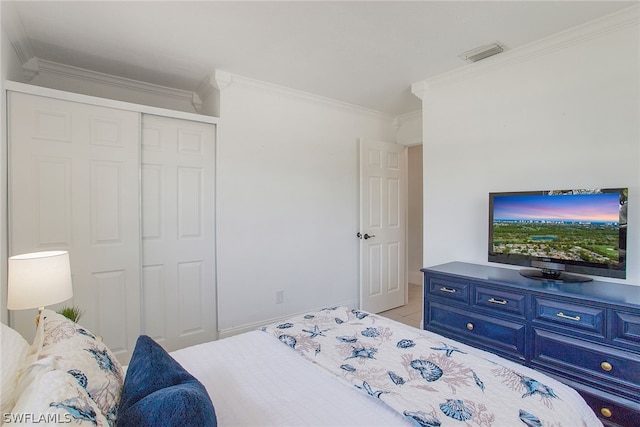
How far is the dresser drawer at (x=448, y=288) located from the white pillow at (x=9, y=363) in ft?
7.74

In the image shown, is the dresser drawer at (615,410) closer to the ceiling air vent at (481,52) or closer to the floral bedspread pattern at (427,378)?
the floral bedspread pattern at (427,378)

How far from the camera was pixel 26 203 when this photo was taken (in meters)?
2.09

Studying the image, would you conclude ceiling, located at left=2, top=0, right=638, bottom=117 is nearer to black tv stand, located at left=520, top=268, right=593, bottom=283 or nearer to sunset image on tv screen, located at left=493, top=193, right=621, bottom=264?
sunset image on tv screen, located at left=493, top=193, right=621, bottom=264

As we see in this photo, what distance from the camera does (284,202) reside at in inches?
129

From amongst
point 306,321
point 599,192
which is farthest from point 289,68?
point 599,192

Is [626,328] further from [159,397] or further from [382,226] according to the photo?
[382,226]

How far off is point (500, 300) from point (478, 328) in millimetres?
280

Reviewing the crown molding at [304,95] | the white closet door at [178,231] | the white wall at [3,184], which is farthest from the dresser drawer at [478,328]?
the white wall at [3,184]

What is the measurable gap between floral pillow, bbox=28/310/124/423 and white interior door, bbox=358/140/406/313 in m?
2.90

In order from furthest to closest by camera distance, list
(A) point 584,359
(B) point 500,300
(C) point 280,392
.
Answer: (B) point 500,300
(A) point 584,359
(C) point 280,392

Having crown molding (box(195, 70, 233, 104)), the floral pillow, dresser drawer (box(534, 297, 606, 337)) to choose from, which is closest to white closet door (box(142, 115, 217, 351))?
crown molding (box(195, 70, 233, 104))

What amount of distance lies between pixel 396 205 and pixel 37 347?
3.62 metres

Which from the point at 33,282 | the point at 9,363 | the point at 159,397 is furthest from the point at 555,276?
the point at 33,282

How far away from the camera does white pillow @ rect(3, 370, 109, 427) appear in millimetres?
630
